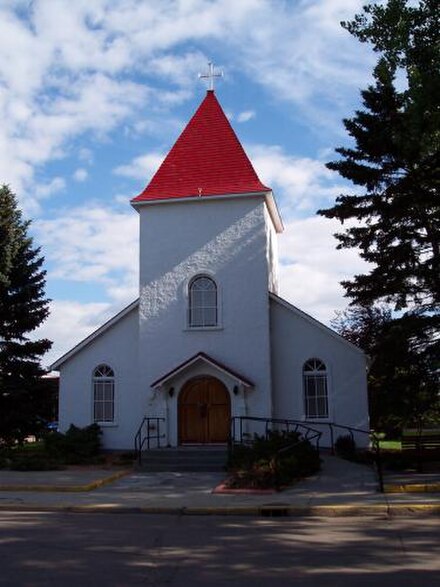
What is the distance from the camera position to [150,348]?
21.8 meters

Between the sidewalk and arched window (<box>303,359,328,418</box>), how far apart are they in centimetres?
381

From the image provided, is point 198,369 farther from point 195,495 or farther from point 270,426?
point 195,495

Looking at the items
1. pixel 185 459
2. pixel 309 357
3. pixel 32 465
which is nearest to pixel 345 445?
pixel 309 357

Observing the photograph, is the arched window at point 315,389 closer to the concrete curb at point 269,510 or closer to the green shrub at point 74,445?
the green shrub at point 74,445

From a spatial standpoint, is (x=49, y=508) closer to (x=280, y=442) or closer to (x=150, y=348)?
(x=280, y=442)

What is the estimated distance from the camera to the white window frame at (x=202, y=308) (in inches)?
858

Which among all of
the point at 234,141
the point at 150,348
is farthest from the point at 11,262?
the point at 234,141

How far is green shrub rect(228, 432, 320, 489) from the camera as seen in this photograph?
14344mm

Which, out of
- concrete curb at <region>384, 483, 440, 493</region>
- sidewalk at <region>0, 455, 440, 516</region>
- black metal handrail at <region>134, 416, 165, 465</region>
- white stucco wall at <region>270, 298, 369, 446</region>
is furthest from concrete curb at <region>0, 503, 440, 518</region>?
white stucco wall at <region>270, 298, 369, 446</region>

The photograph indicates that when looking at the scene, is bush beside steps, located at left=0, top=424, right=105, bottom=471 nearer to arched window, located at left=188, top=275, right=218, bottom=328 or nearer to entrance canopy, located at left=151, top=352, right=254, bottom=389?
entrance canopy, located at left=151, top=352, right=254, bottom=389

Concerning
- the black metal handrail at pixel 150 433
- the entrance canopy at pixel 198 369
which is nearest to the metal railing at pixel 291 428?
the entrance canopy at pixel 198 369

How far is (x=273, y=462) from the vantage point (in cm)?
1433

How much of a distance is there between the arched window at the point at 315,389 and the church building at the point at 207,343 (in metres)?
0.03

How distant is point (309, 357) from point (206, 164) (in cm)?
787
